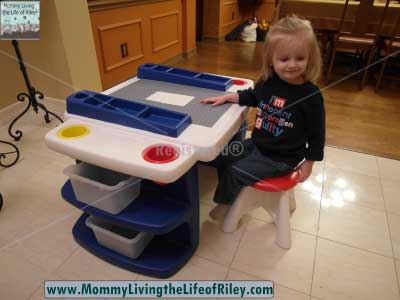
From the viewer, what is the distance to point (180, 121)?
892 mm

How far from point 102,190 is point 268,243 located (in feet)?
2.27

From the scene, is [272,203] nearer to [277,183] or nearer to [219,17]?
[277,183]

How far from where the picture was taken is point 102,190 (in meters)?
0.89

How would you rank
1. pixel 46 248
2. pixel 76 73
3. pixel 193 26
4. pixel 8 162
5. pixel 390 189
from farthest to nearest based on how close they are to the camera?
1. pixel 193 26
2. pixel 76 73
3. pixel 8 162
4. pixel 390 189
5. pixel 46 248

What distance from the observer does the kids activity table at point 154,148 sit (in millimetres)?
804

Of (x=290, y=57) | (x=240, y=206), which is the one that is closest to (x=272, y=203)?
(x=240, y=206)

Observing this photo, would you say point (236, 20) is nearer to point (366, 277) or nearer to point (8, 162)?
point (8, 162)

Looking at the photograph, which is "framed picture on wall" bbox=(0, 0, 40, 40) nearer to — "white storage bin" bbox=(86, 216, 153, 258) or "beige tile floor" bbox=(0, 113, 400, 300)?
"beige tile floor" bbox=(0, 113, 400, 300)

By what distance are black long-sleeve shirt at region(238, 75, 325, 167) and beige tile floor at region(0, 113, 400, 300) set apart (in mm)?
375

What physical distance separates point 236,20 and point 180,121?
14.4ft

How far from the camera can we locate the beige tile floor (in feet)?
3.43

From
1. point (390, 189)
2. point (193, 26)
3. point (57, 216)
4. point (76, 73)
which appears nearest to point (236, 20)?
point (193, 26)

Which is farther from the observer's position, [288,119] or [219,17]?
[219,17]

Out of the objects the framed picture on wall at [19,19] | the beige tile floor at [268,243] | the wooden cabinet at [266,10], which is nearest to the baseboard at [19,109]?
the beige tile floor at [268,243]
